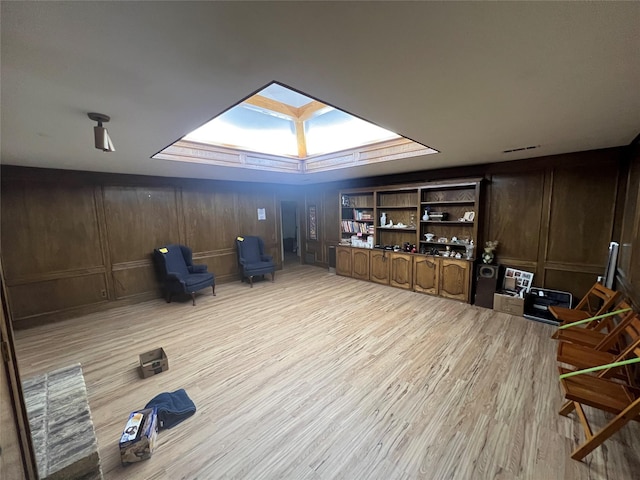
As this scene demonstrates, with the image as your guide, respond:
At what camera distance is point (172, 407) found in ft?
6.53

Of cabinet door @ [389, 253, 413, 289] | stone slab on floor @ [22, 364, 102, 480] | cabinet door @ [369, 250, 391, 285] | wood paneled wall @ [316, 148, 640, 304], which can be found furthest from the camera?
cabinet door @ [369, 250, 391, 285]

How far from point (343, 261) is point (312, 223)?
177 centimetres

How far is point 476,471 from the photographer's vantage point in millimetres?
1545

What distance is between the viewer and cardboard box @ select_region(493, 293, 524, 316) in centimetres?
364

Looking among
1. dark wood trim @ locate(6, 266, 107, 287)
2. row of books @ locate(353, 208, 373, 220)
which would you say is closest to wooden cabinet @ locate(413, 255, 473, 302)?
row of books @ locate(353, 208, 373, 220)

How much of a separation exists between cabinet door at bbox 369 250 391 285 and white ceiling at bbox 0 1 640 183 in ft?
10.8

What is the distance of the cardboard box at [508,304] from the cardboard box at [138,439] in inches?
176

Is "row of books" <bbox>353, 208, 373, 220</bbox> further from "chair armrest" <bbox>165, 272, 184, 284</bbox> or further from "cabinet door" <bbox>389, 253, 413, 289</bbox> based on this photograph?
"chair armrest" <bbox>165, 272, 184, 284</bbox>

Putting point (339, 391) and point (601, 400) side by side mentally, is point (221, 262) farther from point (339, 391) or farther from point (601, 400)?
point (601, 400)

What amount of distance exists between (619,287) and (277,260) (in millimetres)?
6067

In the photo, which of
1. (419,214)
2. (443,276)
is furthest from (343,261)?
(443,276)

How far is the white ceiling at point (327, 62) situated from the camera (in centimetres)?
93

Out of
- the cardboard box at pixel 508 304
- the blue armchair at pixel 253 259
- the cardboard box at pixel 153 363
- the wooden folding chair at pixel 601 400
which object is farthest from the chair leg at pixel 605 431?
the blue armchair at pixel 253 259

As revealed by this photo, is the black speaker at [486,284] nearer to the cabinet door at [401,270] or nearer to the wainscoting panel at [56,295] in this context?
the cabinet door at [401,270]
